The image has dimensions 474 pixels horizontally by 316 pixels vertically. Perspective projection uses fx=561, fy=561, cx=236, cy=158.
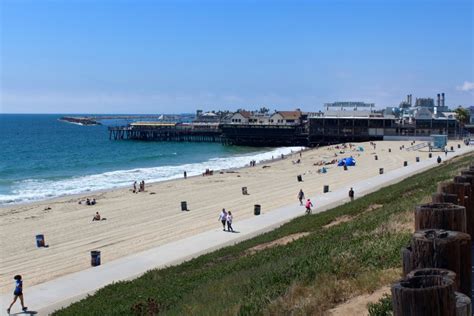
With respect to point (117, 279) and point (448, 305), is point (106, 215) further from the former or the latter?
point (448, 305)

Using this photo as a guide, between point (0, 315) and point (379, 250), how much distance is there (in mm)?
10427

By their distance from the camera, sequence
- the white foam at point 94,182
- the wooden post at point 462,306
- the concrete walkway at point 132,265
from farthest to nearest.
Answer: the white foam at point 94,182
the concrete walkway at point 132,265
the wooden post at point 462,306

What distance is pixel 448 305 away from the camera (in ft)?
12.5

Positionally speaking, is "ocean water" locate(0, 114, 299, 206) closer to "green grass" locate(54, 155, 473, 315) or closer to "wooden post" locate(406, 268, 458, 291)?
"green grass" locate(54, 155, 473, 315)

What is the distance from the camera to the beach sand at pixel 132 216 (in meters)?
23.0

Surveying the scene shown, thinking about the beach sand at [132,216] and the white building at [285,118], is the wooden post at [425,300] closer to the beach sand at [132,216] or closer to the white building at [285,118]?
the beach sand at [132,216]

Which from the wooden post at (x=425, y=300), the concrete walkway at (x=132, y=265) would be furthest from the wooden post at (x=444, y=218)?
the concrete walkway at (x=132, y=265)

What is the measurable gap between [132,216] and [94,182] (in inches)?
882

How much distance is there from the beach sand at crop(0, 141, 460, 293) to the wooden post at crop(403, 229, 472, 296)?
1647cm

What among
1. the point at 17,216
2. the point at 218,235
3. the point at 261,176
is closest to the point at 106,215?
the point at 17,216

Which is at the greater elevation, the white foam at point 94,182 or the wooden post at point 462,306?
the wooden post at point 462,306

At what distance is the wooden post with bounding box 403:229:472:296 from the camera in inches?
184

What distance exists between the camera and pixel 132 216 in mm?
32812

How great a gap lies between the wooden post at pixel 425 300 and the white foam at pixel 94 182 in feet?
136
